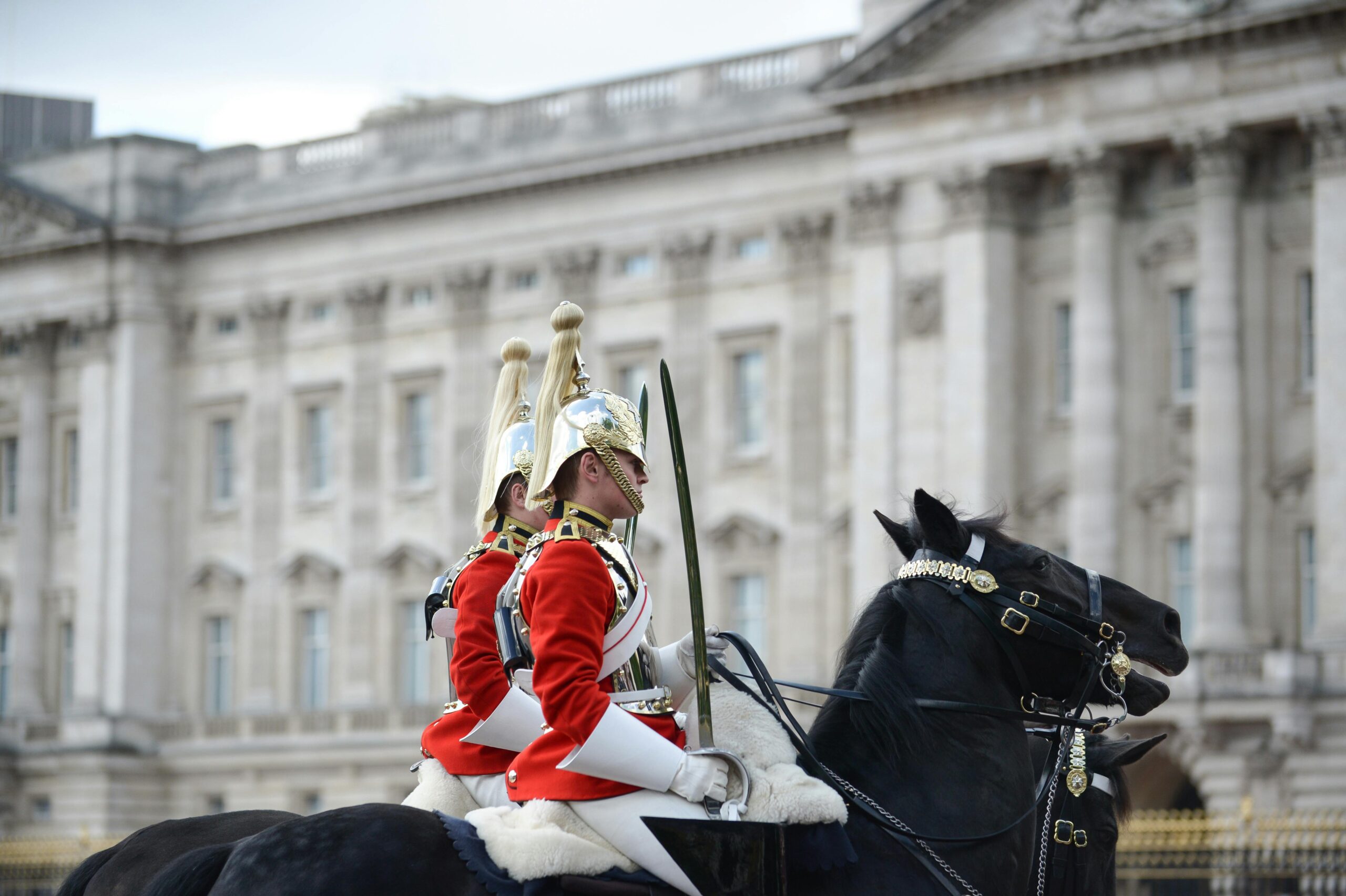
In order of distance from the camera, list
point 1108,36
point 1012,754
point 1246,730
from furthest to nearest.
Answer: point 1108,36 → point 1246,730 → point 1012,754

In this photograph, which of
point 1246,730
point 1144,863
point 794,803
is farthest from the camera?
point 1246,730

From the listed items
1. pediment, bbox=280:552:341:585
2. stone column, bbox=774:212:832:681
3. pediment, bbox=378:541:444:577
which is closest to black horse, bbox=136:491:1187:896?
stone column, bbox=774:212:832:681

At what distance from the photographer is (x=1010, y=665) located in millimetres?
6848

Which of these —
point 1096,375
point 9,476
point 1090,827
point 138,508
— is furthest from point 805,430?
point 1090,827

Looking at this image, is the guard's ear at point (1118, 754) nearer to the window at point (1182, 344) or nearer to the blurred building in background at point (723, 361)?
the blurred building in background at point (723, 361)

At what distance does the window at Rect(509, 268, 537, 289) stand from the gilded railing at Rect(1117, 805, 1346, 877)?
20574 mm

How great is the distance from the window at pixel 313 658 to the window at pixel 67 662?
5.46 metres

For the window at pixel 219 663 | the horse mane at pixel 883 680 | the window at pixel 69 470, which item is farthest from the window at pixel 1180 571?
the horse mane at pixel 883 680

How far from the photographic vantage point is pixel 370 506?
45.8 meters

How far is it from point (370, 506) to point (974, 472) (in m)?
14.6

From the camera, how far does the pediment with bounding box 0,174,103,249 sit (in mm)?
49531

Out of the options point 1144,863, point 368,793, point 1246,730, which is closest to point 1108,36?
point 1246,730

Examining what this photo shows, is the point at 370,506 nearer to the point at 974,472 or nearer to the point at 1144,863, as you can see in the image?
the point at 974,472

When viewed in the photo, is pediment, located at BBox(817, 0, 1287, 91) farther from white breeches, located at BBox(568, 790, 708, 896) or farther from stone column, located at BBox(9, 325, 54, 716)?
white breeches, located at BBox(568, 790, 708, 896)
